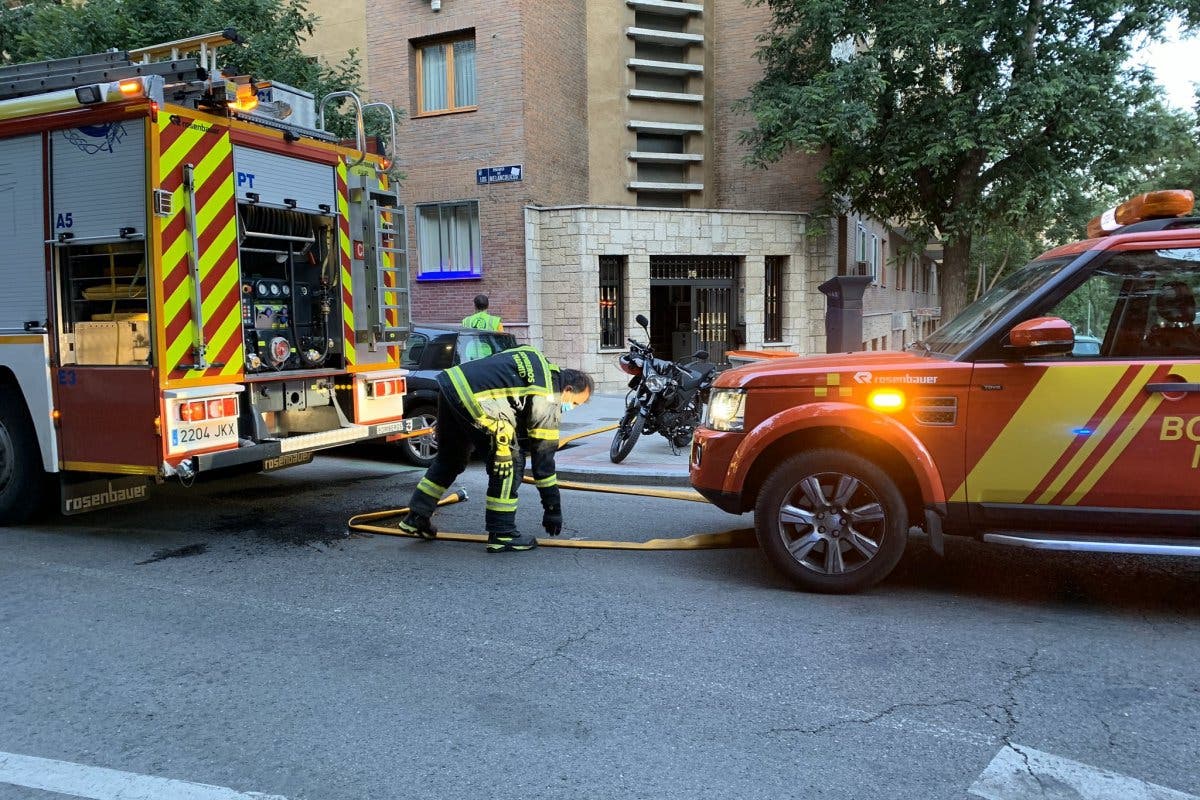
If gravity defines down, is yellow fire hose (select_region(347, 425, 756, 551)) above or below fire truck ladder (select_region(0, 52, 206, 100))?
below

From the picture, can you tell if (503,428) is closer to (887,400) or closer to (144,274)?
(887,400)

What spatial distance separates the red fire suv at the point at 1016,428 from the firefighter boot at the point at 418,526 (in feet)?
7.48

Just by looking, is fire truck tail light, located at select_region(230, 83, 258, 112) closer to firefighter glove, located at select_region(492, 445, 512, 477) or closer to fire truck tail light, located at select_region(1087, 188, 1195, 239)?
firefighter glove, located at select_region(492, 445, 512, 477)

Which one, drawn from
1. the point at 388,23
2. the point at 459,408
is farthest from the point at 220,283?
the point at 388,23

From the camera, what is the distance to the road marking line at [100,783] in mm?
2979

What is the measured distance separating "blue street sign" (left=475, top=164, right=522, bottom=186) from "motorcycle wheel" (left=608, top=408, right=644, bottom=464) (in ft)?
30.4

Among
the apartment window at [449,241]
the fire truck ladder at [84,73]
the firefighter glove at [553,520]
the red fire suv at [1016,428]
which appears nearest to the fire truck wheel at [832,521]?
the red fire suv at [1016,428]

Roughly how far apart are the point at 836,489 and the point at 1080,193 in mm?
14450

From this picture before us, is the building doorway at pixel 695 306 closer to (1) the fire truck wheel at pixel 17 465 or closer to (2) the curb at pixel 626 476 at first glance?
(2) the curb at pixel 626 476

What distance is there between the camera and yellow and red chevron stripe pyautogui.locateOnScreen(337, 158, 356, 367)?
7391 mm


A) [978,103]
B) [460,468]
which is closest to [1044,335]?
[460,468]

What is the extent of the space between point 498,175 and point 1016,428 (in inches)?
570

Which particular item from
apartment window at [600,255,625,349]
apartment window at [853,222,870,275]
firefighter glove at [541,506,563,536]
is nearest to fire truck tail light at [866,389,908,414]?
firefighter glove at [541,506,563,536]

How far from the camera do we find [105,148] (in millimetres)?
5898
